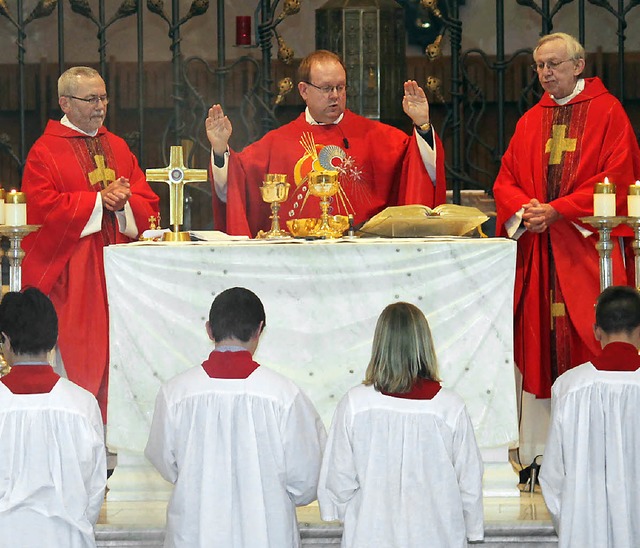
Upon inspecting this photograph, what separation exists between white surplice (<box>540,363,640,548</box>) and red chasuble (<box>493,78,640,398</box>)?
4.99 ft

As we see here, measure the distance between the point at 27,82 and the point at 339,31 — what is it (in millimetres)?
2346

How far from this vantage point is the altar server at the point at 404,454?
419 centimetres

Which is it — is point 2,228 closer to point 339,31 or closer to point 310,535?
point 310,535

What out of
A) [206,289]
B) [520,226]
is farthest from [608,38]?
[206,289]

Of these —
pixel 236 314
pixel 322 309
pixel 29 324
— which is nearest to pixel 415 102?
pixel 322 309

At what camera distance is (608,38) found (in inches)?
347

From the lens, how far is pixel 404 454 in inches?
167

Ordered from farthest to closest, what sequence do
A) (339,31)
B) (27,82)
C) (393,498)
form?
(27,82) → (339,31) → (393,498)

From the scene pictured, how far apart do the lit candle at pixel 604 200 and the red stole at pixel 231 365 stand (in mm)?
1941

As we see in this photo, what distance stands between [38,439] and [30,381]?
0.18 metres

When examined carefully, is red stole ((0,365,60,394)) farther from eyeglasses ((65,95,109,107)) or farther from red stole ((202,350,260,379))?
eyeglasses ((65,95,109,107))

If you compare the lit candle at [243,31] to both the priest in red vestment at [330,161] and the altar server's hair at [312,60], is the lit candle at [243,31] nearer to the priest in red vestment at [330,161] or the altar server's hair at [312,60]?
the priest in red vestment at [330,161]

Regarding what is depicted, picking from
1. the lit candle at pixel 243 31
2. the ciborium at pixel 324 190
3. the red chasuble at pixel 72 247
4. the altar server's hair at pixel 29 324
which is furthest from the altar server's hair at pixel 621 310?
the lit candle at pixel 243 31

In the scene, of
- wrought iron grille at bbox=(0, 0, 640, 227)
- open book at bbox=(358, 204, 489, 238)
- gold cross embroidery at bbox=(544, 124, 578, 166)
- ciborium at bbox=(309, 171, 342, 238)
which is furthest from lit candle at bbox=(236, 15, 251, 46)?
open book at bbox=(358, 204, 489, 238)
